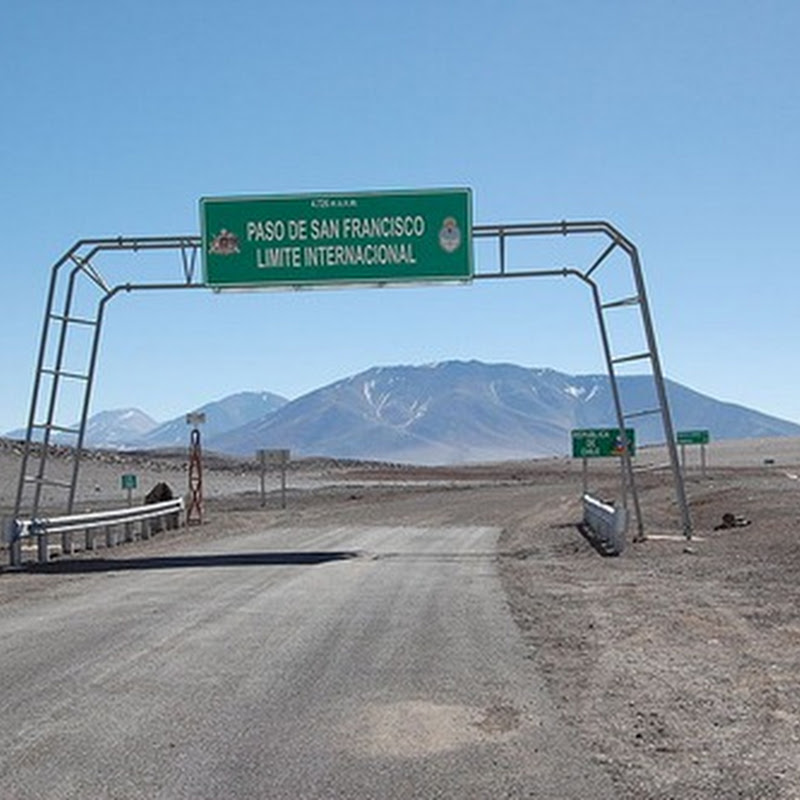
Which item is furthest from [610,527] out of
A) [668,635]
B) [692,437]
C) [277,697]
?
[692,437]

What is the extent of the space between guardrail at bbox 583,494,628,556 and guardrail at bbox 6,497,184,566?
9.76 m

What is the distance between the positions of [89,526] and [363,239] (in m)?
7.67

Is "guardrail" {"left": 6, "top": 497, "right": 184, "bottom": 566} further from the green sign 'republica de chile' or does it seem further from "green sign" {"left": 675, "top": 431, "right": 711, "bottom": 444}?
"green sign" {"left": 675, "top": 431, "right": 711, "bottom": 444}

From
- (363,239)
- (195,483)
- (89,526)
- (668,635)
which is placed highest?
(363,239)

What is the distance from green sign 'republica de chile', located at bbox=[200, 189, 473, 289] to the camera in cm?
2645

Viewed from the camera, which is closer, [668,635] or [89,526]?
[668,635]

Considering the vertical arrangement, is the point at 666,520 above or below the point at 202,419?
below

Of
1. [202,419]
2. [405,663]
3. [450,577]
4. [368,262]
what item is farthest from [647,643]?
[202,419]

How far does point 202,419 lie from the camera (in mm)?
39656

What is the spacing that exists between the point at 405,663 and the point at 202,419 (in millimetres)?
28933

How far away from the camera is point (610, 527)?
25031mm

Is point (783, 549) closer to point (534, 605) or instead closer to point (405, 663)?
point (534, 605)

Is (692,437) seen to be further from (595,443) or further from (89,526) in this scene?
(89,526)

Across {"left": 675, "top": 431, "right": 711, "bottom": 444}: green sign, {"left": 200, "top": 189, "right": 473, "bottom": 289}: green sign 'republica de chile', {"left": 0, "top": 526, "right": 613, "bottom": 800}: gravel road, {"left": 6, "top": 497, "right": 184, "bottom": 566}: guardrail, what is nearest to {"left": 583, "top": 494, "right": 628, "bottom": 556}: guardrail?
{"left": 200, "top": 189, "right": 473, "bottom": 289}: green sign 'republica de chile'
